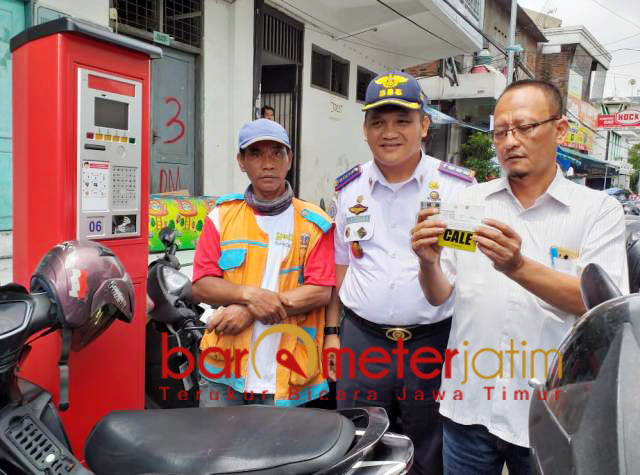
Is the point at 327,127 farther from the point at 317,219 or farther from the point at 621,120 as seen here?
the point at 621,120

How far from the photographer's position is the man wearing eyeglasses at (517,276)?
1.68m

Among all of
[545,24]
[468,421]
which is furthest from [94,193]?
[545,24]

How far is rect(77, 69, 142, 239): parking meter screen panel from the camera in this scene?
2.20 metres

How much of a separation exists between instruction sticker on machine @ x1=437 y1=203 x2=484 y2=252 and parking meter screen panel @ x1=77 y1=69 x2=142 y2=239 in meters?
1.45

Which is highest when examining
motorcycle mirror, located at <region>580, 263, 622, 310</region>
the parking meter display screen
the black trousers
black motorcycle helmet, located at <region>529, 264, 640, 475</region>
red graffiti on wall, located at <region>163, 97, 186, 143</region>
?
red graffiti on wall, located at <region>163, 97, 186, 143</region>

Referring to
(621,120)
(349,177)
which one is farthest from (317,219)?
(621,120)

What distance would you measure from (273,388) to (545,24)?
35201mm

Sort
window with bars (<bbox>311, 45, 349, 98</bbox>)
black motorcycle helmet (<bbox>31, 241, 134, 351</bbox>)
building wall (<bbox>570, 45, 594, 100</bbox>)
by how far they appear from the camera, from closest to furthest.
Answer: black motorcycle helmet (<bbox>31, 241, 134, 351</bbox>) → window with bars (<bbox>311, 45, 349, 98</bbox>) → building wall (<bbox>570, 45, 594, 100</bbox>)

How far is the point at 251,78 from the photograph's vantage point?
8.27 meters

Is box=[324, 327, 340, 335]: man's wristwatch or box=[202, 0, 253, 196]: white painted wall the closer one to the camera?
box=[324, 327, 340, 335]: man's wristwatch

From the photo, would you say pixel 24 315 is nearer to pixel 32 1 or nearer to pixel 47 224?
pixel 47 224

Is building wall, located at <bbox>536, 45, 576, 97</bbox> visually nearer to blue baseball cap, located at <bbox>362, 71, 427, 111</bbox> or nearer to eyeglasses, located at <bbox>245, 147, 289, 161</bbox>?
blue baseball cap, located at <bbox>362, 71, 427, 111</bbox>

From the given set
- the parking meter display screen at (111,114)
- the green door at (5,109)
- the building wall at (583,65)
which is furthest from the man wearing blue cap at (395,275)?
the building wall at (583,65)

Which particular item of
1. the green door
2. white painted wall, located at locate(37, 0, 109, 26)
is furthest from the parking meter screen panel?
white painted wall, located at locate(37, 0, 109, 26)
